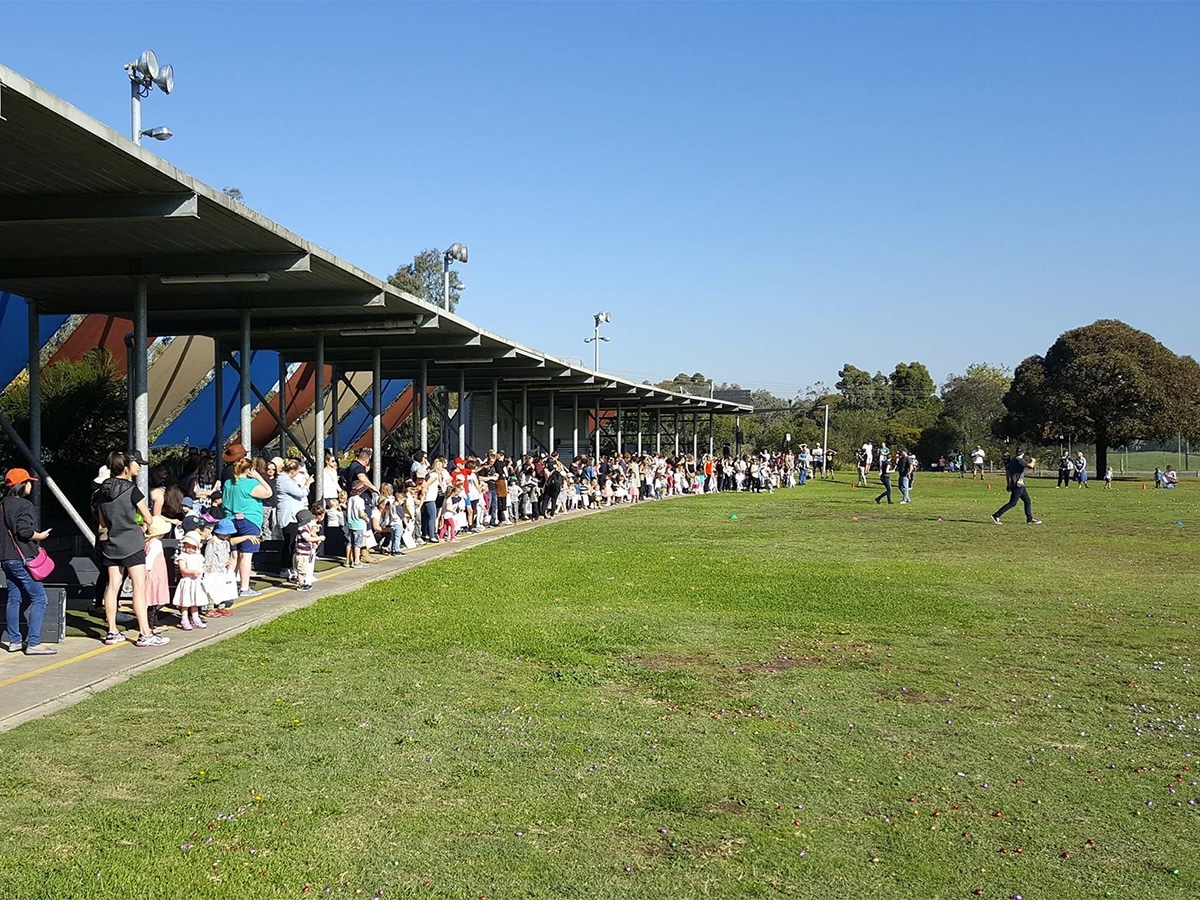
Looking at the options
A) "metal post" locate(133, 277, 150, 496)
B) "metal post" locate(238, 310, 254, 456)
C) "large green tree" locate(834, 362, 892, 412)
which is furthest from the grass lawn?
"large green tree" locate(834, 362, 892, 412)

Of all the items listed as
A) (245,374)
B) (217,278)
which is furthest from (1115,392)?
(217,278)

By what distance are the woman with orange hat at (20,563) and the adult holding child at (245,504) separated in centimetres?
292

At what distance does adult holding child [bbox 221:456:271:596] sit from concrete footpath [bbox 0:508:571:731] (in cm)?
62

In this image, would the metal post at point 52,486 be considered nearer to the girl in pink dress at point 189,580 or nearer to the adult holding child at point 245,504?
the adult holding child at point 245,504

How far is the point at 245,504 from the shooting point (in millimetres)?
12461

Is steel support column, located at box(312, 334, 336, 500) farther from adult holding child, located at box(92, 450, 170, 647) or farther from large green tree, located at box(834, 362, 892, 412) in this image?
large green tree, located at box(834, 362, 892, 412)

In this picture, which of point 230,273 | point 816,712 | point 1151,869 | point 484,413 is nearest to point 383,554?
point 230,273

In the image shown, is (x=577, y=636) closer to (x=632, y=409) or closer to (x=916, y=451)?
(x=632, y=409)

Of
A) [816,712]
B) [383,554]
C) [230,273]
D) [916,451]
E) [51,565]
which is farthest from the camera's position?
[916,451]

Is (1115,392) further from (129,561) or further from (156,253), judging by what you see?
(129,561)

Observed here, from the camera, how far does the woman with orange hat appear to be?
9.24 m

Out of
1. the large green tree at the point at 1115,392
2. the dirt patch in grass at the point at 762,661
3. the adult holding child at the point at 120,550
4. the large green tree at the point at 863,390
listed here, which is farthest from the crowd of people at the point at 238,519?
the large green tree at the point at 863,390

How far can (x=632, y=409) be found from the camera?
53000mm

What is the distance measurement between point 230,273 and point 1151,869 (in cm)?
1200
